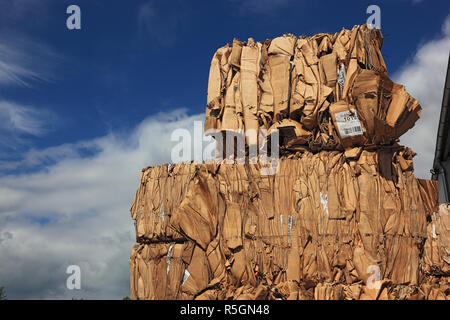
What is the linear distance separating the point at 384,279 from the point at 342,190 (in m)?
2.09

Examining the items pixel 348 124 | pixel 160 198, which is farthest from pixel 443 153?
pixel 160 198

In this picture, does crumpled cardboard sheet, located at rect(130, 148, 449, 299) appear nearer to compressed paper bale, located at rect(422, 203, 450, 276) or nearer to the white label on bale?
the white label on bale

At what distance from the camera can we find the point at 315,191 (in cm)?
1093

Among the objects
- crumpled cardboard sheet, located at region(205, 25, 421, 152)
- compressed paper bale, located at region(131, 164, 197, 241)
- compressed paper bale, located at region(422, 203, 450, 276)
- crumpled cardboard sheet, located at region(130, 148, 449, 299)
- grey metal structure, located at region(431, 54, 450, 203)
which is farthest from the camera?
grey metal structure, located at region(431, 54, 450, 203)

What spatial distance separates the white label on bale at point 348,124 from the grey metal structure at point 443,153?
12.4 metres

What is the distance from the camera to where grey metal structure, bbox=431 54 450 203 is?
21.9 m

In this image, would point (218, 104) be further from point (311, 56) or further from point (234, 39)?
point (311, 56)

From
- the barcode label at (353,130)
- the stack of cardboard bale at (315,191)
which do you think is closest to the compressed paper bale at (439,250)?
the stack of cardboard bale at (315,191)

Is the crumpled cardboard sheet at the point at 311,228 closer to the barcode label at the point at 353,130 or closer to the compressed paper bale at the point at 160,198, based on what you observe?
the barcode label at the point at 353,130

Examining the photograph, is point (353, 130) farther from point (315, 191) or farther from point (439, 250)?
point (439, 250)

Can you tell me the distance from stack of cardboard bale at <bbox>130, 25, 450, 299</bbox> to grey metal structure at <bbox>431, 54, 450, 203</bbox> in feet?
36.8

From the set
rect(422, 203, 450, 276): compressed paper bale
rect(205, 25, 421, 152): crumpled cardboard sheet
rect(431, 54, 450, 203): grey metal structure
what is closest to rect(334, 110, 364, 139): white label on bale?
rect(205, 25, 421, 152): crumpled cardboard sheet

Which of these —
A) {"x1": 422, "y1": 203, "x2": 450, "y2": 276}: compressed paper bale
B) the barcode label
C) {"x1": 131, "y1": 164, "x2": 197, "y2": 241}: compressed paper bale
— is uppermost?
the barcode label

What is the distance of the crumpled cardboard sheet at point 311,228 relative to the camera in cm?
1041
